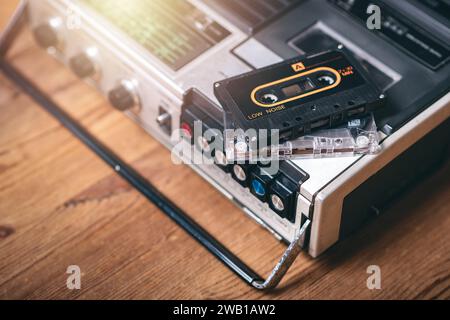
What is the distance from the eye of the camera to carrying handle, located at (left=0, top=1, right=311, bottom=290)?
1.05 meters

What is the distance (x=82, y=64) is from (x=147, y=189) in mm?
227

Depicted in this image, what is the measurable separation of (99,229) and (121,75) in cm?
24

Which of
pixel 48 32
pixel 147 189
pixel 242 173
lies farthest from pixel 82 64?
pixel 242 173

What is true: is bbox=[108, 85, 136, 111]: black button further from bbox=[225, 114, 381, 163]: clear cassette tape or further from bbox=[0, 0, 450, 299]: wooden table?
bbox=[225, 114, 381, 163]: clear cassette tape

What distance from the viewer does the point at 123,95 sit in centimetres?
116

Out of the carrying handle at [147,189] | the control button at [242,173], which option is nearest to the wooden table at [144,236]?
the carrying handle at [147,189]

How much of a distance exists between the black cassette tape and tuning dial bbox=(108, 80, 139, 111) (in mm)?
173

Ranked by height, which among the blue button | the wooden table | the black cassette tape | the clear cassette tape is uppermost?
the black cassette tape

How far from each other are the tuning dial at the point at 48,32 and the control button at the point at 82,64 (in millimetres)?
74

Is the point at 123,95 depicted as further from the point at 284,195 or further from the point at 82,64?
the point at 284,195

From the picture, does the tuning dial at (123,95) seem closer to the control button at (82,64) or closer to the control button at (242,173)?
the control button at (82,64)

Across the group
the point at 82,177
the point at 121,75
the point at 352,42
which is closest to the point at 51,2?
the point at 121,75

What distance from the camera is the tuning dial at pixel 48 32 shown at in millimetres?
1237

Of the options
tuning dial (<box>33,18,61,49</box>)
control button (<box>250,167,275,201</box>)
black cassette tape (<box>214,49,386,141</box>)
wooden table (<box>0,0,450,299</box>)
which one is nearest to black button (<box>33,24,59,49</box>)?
tuning dial (<box>33,18,61,49</box>)
